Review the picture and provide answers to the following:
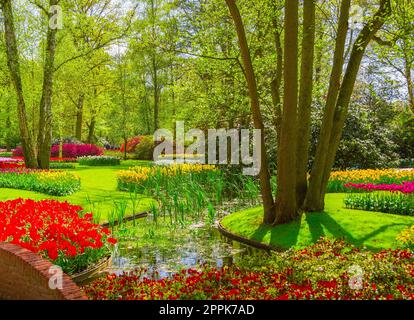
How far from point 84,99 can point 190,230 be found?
30.5 m

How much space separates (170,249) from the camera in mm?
9203

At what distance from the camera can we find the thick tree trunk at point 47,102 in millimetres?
19403

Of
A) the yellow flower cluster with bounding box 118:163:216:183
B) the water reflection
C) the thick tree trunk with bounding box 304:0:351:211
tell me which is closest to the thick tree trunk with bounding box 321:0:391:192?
the thick tree trunk with bounding box 304:0:351:211

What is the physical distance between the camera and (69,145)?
34.6 meters

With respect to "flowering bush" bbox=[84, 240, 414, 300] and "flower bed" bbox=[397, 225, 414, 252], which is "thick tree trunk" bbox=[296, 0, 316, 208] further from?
"flowering bush" bbox=[84, 240, 414, 300]

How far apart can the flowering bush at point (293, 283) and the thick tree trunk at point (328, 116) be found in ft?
13.0

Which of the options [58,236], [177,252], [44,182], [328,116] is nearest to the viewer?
[58,236]

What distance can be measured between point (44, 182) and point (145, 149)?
799 inches

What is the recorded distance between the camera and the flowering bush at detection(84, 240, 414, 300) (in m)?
4.81

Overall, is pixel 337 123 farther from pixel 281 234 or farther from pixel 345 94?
pixel 281 234

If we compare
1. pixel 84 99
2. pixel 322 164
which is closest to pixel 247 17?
pixel 322 164

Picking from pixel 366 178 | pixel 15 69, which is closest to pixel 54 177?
pixel 15 69
